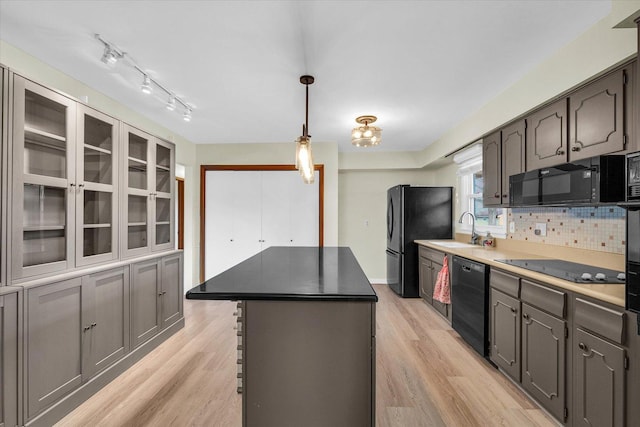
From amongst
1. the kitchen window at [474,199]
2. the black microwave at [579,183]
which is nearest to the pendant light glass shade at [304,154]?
the black microwave at [579,183]

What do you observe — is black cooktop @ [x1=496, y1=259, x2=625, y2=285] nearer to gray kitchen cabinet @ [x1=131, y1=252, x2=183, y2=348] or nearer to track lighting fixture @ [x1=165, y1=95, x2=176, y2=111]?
gray kitchen cabinet @ [x1=131, y1=252, x2=183, y2=348]

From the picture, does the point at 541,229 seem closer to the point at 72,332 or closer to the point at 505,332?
the point at 505,332

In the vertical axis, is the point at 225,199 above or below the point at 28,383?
above

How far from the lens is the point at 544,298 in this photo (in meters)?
1.96

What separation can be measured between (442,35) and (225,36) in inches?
55.9

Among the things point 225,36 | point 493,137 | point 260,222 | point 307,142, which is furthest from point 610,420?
point 260,222

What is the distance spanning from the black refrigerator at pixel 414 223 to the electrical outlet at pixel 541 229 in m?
1.83

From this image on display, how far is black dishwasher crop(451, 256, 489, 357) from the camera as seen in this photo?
8.91ft

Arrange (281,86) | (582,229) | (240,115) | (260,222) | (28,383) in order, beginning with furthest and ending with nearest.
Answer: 1. (260,222)
2. (240,115)
3. (281,86)
4. (582,229)
5. (28,383)

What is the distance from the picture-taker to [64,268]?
2084 millimetres

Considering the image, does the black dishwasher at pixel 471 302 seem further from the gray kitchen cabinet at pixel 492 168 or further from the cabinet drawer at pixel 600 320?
the cabinet drawer at pixel 600 320

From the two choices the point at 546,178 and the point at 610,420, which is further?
the point at 546,178

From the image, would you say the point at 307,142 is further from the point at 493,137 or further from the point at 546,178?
the point at 493,137

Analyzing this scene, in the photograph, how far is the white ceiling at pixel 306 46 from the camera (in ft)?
5.88
